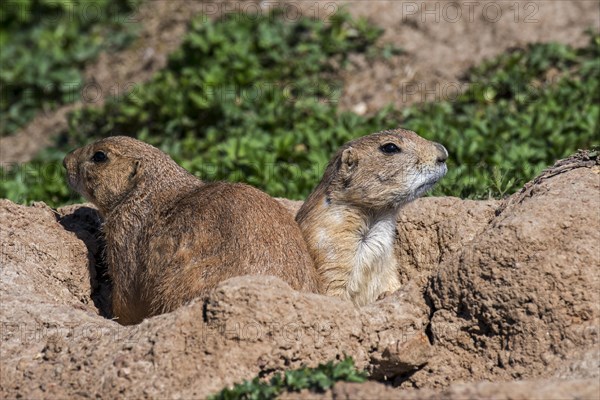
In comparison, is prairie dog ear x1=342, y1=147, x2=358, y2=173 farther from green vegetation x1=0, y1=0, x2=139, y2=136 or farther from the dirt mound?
green vegetation x1=0, y1=0, x2=139, y2=136

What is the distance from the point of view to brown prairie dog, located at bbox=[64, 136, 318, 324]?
6.39m

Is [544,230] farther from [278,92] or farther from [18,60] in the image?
[18,60]

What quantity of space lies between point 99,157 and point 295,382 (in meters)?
3.39

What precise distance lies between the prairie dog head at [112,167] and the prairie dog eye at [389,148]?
162 centimetres

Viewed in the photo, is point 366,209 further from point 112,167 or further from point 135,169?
point 112,167

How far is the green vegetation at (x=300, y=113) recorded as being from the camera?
9.62 m

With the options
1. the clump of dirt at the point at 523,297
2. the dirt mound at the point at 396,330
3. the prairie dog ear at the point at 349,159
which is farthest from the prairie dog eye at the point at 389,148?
the clump of dirt at the point at 523,297

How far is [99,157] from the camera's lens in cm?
784

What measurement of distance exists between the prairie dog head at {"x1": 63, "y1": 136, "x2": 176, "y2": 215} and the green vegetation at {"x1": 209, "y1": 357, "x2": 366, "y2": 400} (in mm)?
2803

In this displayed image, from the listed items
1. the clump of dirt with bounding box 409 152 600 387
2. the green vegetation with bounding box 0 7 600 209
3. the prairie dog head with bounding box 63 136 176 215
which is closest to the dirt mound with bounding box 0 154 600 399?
the clump of dirt with bounding box 409 152 600 387

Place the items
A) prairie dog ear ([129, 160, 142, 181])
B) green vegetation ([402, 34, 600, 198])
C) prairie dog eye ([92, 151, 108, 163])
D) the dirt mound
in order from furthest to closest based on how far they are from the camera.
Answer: green vegetation ([402, 34, 600, 198]), prairie dog eye ([92, 151, 108, 163]), prairie dog ear ([129, 160, 142, 181]), the dirt mound

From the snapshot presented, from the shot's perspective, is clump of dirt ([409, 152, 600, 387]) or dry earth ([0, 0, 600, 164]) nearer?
clump of dirt ([409, 152, 600, 387])

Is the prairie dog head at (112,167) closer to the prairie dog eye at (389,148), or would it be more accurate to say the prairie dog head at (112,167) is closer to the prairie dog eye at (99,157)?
the prairie dog eye at (99,157)

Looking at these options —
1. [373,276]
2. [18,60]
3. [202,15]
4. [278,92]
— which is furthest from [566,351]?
[18,60]
